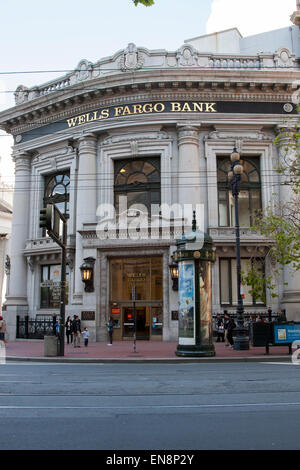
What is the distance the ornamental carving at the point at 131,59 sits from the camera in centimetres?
2847

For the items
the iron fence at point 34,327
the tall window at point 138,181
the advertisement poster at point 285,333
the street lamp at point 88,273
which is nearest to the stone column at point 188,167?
the tall window at point 138,181

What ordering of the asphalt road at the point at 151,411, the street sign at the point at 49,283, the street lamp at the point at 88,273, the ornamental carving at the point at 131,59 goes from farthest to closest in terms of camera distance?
the street sign at the point at 49,283, the ornamental carving at the point at 131,59, the street lamp at the point at 88,273, the asphalt road at the point at 151,411

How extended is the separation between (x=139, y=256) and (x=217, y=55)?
13782mm

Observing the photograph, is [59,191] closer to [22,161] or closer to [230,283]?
[22,161]

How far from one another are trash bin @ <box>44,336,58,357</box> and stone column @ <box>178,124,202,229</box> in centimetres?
1208

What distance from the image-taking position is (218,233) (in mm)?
27156

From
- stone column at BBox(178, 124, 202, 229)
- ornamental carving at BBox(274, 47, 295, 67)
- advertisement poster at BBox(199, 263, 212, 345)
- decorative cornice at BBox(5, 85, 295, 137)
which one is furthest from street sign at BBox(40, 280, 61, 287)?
ornamental carving at BBox(274, 47, 295, 67)

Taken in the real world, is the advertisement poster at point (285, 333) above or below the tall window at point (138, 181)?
below

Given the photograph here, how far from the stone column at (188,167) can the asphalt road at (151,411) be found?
51.6ft

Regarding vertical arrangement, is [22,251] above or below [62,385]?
above

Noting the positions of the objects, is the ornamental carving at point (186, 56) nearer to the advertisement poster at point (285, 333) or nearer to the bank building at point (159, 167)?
the bank building at point (159, 167)
